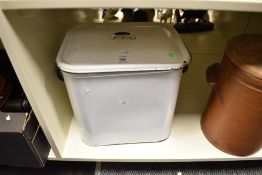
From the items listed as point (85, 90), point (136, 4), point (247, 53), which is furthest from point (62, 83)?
point (247, 53)

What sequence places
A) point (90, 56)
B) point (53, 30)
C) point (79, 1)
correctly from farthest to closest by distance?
point (53, 30)
point (90, 56)
point (79, 1)

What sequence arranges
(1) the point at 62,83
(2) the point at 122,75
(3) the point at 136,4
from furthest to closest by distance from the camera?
(1) the point at 62,83 < (2) the point at 122,75 < (3) the point at 136,4

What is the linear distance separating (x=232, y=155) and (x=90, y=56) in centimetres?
56

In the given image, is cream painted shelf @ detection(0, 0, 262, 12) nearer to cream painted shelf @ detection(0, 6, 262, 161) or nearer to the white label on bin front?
cream painted shelf @ detection(0, 6, 262, 161)

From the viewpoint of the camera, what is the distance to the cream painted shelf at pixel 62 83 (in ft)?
1.47

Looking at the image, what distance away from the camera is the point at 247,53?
620 mm

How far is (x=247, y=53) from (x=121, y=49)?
1.10 feet

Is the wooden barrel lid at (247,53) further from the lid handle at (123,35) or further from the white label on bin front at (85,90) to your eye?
the white label on bin front at (85,90)

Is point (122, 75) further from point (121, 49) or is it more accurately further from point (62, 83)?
point (62, 83)

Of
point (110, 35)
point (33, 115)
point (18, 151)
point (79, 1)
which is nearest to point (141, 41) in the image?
point (110, 35)

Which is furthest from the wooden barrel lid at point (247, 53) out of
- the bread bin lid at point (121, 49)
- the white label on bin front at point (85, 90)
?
the white label on bin front at point (85, 90)

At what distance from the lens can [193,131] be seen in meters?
0.83

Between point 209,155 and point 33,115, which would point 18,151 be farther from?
point 209,155

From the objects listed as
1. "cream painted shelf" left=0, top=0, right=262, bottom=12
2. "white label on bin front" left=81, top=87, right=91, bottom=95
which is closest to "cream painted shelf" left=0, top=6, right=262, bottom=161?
"cream painted shelf" left=0, top=0, right=262, bottom=12
